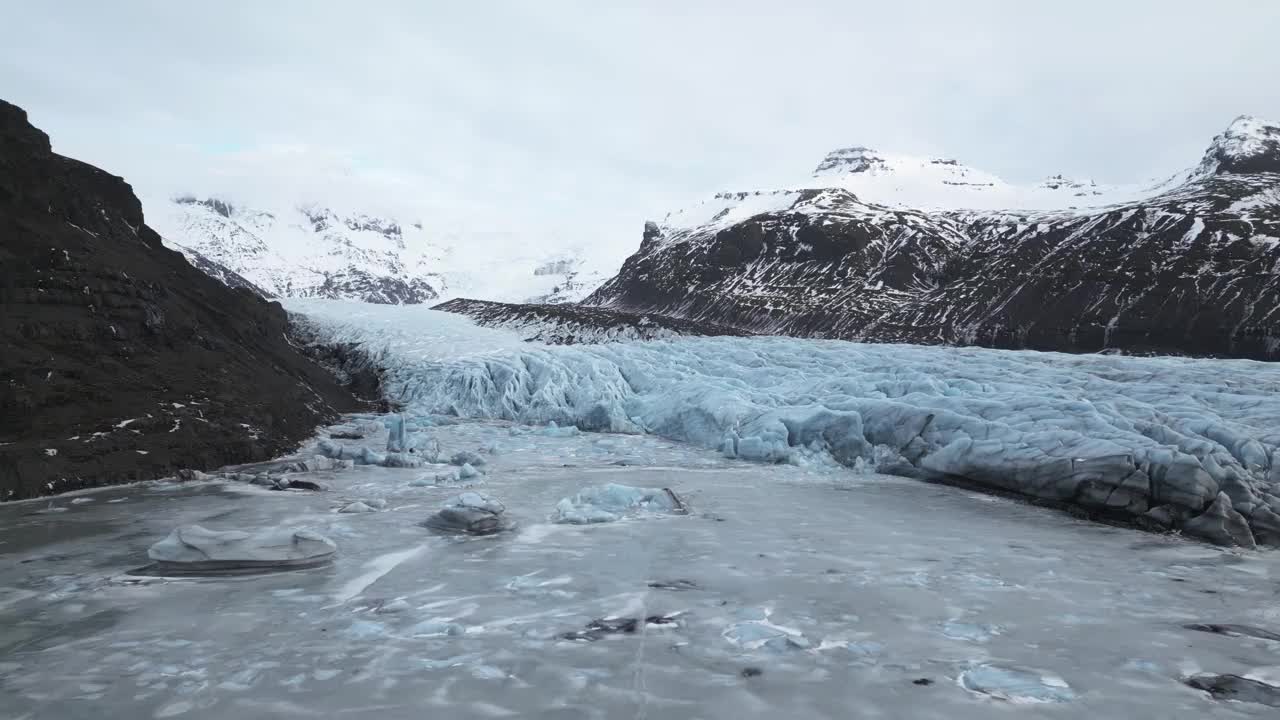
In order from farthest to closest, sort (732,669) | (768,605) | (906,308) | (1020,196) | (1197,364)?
(1020,196)
(906,308)
(1197,364)
(768,605)
(732,669)

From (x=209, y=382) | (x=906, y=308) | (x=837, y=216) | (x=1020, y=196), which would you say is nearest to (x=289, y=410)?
(x=209, y=382)

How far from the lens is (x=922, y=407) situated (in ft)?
34.5

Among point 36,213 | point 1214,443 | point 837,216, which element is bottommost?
point 1214,443

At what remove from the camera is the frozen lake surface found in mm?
3219

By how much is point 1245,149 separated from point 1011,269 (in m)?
53.3

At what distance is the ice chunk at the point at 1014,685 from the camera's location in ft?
10.5

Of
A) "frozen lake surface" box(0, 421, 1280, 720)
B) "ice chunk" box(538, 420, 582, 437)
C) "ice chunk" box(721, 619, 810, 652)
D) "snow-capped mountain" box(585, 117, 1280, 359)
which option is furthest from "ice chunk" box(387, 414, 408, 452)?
"snow-capped mountain" box(585, 117, 1280, 359)

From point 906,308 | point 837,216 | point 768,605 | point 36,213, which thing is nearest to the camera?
point 768,605

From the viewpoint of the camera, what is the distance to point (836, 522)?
707 cm

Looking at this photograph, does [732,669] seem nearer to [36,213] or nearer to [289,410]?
[289,410]

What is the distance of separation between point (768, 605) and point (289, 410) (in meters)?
10.3

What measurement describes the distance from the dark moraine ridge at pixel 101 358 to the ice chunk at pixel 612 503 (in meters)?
5.16

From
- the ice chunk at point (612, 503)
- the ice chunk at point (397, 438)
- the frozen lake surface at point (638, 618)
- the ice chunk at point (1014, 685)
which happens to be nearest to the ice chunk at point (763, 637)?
the frozen lake surface at point (638, 618)

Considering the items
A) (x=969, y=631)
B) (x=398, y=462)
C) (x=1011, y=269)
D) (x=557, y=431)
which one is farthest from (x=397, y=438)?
(x=1011, y=269)
